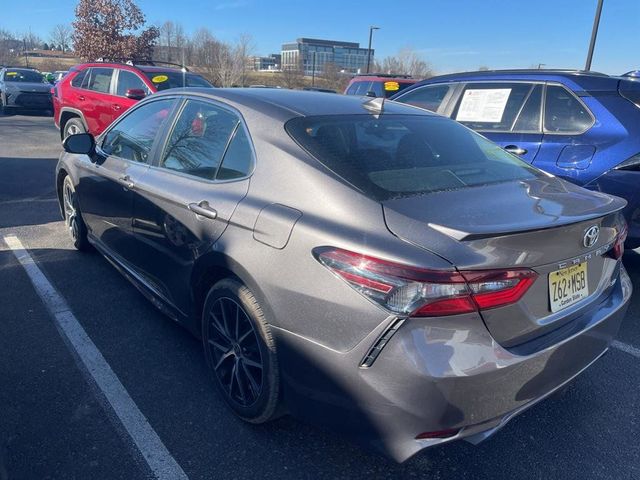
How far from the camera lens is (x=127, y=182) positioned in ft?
11.1

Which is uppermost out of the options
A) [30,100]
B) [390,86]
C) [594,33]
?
[594,33]

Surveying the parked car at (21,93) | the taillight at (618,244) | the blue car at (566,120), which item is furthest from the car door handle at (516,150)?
the parked car at (21,93)

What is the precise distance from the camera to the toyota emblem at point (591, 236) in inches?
81.7

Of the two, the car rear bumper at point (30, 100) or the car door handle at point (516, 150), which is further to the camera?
the car rear bumper at point (30, 100)

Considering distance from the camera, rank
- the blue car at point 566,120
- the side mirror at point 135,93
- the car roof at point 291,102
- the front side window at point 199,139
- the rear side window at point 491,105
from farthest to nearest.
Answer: the side mirror at point 135,93
the rear side window at point 491,105
the blue car at point 566,120
the front side window at point 199,139
the car roof at point 291,102

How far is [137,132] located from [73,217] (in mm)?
1565

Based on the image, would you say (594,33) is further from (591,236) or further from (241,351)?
(241,351)

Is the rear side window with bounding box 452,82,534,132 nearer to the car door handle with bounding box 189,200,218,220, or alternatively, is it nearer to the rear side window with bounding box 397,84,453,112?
the rear side window with bounding box 397,84,453,112

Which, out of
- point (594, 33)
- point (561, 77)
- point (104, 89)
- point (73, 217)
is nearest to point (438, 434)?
point (561, 77)

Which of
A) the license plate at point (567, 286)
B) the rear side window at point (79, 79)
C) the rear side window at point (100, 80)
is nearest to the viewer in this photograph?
the license plate at point (567, 286)

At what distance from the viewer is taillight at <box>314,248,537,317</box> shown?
175 centimetres

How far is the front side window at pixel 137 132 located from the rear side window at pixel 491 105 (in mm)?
3064

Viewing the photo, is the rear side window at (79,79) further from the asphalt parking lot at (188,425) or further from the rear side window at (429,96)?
the asphalt parking lot at (188,425)

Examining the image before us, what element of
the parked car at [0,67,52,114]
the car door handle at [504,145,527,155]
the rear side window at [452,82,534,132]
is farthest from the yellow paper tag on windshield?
the parked car at [0,67,52,114]
